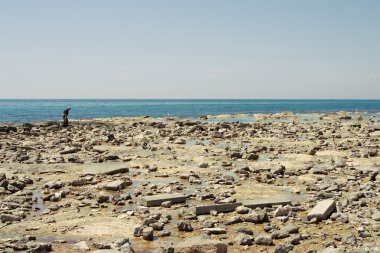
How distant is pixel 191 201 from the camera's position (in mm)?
8984

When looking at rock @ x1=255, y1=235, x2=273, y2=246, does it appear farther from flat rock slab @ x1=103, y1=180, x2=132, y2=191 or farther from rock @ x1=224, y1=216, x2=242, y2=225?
flat rock slab @ x1=103, y1=180, x2=132, y2=191

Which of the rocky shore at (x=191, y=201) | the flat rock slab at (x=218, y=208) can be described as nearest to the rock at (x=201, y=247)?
the rocky shore at (x=191, y=201)

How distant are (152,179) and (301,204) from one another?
14.5 ft

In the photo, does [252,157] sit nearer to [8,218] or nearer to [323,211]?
[323,211]

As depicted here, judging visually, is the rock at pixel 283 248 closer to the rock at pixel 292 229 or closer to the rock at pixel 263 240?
the rock at pixel 263 240

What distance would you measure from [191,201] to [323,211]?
284 centimetres

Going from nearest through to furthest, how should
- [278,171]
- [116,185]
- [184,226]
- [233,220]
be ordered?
[184,226] < [233,220] < [116,185] < [278,171]

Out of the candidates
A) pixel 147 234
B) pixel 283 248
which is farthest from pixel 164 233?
pixel 283 248

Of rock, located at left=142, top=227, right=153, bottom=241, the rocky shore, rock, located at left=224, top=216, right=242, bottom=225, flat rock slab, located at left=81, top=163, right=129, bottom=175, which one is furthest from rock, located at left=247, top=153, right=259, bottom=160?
rock, located at left=142, top=227, right=153, bottom=241

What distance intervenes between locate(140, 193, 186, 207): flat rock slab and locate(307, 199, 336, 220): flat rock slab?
2.71 metres

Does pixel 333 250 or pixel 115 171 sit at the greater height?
pixel 333 250

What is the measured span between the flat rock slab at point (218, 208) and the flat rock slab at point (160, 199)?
1.05 metres

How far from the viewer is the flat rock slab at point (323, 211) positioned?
715 centimetres

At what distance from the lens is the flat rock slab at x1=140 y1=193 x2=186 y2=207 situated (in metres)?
8.52
